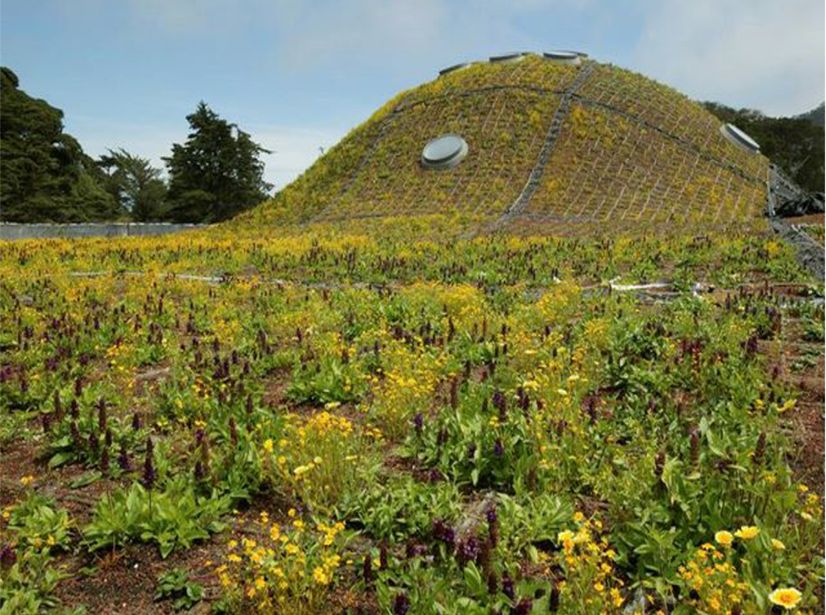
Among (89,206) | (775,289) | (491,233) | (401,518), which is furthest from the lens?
(89,206)

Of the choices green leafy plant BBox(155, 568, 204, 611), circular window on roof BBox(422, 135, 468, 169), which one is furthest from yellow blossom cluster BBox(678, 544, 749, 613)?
circular window on roof BBox(422, 135, 468, 169)

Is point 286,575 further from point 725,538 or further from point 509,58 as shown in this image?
point 509,58

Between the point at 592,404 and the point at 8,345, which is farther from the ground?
the point at 592,404

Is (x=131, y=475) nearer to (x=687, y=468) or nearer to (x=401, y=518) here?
(x=401, y=518)

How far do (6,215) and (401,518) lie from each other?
2148 inches

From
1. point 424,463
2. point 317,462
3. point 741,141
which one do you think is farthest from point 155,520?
point 741,141

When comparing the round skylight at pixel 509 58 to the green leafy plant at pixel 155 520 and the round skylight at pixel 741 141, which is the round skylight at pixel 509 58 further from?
the green leafy plant at pixel 155 520

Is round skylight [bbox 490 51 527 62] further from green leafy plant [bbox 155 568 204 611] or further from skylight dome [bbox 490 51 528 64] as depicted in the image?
green leafy plant [bbox 155 568 204 611]

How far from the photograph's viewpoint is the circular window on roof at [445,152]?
4347 cm

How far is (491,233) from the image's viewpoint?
2988cm

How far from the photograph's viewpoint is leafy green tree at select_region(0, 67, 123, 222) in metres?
49.9

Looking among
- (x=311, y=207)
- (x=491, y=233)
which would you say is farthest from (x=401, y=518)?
(x=311, y=207)

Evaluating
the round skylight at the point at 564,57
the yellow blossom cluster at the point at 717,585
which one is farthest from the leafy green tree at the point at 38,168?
the yellow blossom cluster at the point at 717,585

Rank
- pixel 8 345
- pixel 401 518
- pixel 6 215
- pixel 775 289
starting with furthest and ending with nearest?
pixel 6 215
pixel 775 289
pixel 8 345
pixel 401 518
